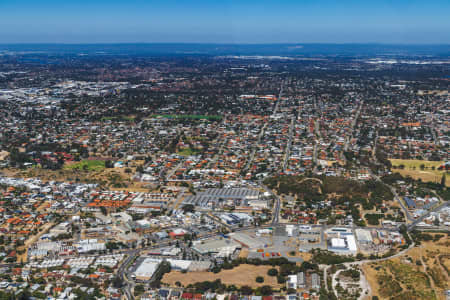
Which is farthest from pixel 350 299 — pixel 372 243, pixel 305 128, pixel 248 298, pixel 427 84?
pixel 427 84

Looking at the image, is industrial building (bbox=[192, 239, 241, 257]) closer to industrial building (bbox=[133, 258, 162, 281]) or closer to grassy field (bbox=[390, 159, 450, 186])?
industrial building (bbox=[133, 258, 162, 281])

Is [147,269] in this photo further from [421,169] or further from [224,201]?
[421,169]

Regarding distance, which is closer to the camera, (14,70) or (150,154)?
(150,154)

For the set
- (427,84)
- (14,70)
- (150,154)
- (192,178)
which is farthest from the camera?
(14,70)

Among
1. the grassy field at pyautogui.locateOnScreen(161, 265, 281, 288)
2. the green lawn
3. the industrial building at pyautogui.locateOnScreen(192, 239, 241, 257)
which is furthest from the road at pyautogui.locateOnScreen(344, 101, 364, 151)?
the grassy field at pyautogui.locateOnScreen(161, 265, 281, 288)

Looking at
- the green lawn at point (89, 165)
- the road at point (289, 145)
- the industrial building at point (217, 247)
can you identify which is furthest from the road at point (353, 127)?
the green lawn at point (89, 165)

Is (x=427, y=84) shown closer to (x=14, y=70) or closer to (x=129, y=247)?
(x=129, y=247)

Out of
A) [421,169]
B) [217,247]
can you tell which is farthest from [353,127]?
[217,247]
